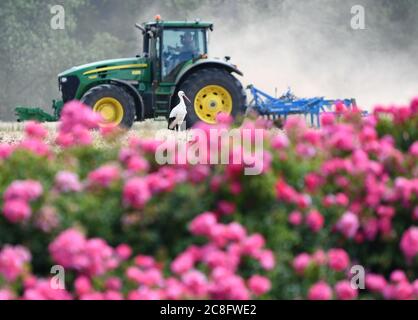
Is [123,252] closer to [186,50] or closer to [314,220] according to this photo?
[314,220]

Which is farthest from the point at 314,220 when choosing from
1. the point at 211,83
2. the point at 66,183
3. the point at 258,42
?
the point at 258,42

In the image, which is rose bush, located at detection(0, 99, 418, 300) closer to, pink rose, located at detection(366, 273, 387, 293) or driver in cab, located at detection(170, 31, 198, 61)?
pink rose, located at detection(366, 273, 387, 293)

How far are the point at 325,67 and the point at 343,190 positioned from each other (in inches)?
1668

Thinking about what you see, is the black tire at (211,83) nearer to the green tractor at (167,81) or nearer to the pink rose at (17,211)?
the green tractor at (167,81)

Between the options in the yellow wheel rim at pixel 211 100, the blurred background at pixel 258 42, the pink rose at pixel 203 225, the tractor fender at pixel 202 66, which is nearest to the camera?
the pink rose at pixel 203 225

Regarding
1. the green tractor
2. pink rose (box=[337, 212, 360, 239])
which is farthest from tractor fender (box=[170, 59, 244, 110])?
pink rose (box=[337, 212, 360, 239])

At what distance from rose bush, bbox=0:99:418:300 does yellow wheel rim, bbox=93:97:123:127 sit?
11.9 metres

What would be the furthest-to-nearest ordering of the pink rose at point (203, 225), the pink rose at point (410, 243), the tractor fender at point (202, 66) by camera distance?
the tractor fender at point (202, 66) → the pink rose at point (410, 243) → the pink rose at point (203, 225)

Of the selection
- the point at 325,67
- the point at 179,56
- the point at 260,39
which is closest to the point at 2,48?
the point at 260,39

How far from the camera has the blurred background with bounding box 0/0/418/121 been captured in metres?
45.0

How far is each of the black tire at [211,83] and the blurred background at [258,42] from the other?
2457 cm

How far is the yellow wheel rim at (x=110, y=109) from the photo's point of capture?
17688 mm

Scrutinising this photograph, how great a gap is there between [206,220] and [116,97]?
42.8 feet

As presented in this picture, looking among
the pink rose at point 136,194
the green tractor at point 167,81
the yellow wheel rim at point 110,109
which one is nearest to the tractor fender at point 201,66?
the green tractor at point 167,81
